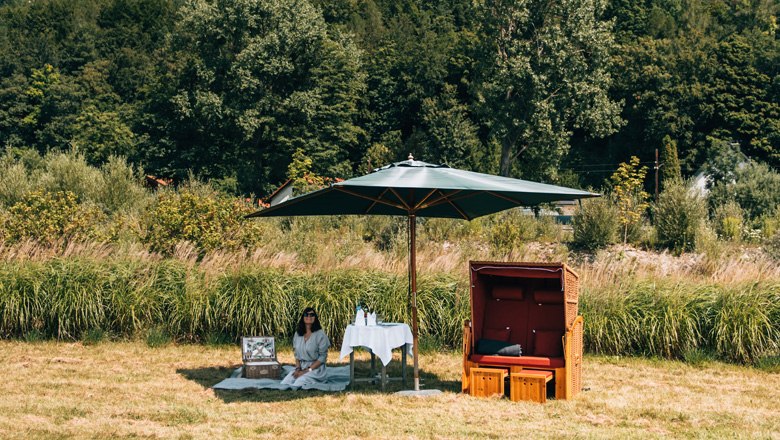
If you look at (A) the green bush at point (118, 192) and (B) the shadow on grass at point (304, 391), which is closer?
(B) the shadow on grass at point (304, 391)

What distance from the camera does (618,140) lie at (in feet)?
176

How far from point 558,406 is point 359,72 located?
4682 cm

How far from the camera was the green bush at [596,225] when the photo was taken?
74.5ft

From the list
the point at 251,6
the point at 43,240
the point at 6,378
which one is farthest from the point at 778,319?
the point at 251,6

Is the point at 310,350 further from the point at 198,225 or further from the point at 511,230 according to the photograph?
the point at 511,230

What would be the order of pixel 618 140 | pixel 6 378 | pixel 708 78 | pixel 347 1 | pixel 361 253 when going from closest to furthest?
pixel 6 378 → pixel 361 253 → pixel 708 78 → pixel 618 140 → pixel 347 1

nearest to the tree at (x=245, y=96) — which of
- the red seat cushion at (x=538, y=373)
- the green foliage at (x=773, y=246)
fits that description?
the green foliage at (x=773, y=246)

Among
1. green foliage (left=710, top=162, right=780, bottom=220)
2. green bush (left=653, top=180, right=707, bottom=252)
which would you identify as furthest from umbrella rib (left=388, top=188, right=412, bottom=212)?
green foliage (left=710, top=162, right=780, bottom=220)

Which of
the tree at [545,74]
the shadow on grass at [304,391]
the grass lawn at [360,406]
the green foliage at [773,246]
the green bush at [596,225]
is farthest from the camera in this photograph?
the tree at [545,74]

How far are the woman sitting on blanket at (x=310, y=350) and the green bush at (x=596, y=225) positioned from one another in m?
14.2

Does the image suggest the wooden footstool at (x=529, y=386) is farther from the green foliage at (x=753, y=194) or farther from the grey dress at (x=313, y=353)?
the green foliage at (x=753, y=194)

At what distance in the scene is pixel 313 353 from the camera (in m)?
9.66

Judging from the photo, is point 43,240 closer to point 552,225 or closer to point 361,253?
point 361,253

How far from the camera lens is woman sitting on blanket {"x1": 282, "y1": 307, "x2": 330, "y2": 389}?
961 centimetres
